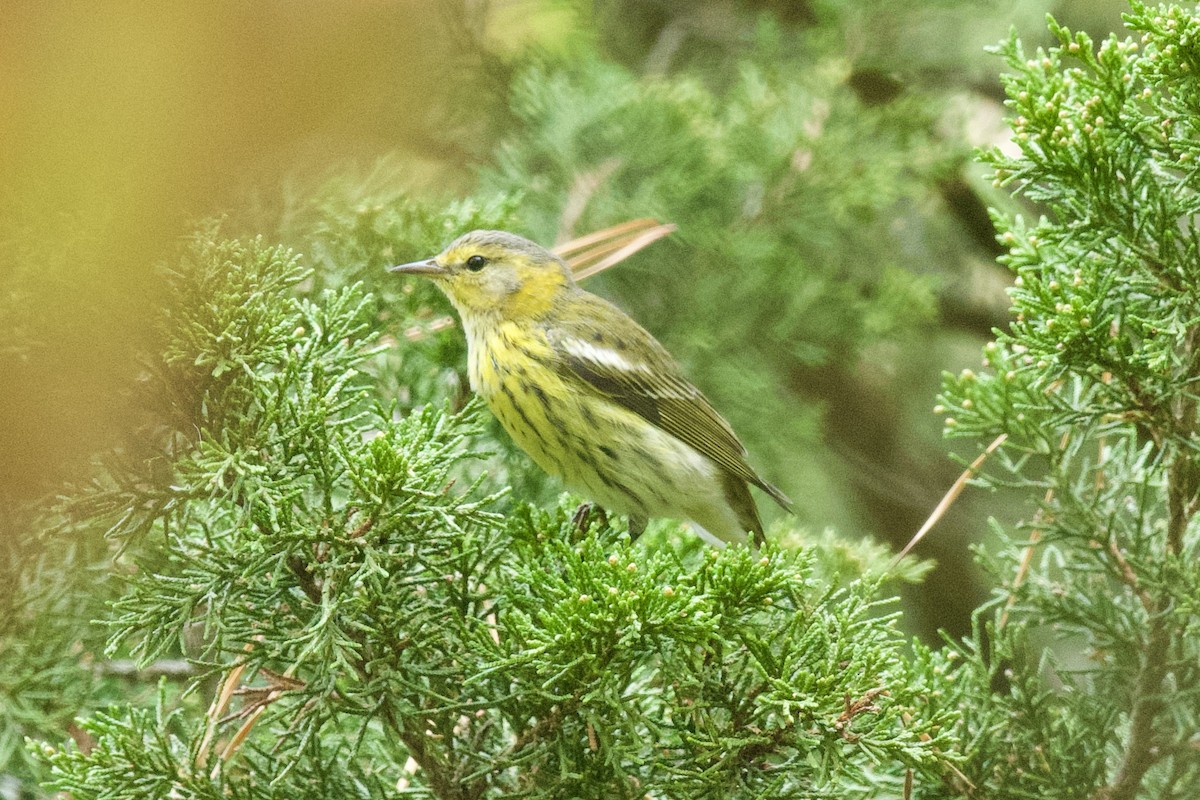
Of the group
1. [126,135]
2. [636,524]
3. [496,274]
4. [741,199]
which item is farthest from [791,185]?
[126,135]

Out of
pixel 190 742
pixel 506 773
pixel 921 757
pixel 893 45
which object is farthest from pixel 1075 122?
pixel 893 45

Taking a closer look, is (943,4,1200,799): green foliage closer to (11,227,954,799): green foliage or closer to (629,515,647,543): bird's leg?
(11,227,954,799): green foliage

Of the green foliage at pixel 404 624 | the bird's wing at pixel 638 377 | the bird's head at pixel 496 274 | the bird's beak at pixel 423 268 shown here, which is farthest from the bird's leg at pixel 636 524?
the green foliage at pixel 404 624

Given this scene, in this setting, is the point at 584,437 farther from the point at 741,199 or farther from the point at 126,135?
the point at 126,135

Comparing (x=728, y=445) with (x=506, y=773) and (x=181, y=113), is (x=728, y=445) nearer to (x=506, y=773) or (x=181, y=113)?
(x=506, y=773)

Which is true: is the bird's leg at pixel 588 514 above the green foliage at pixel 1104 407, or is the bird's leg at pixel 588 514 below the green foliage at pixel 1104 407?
below

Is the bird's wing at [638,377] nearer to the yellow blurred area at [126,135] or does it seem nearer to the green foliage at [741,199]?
the green foliage at [741,199]

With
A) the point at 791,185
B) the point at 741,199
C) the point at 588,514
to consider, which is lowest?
the point at 588,514
